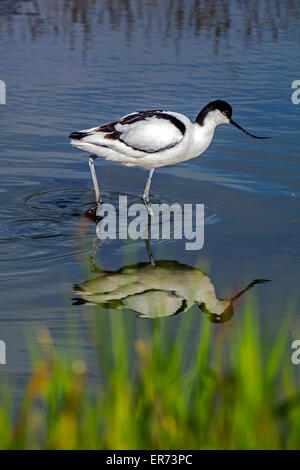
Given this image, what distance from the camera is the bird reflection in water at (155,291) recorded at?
6.55m

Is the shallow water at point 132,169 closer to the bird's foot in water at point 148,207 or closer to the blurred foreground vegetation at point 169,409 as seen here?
the bird's foot in water at point 148,207

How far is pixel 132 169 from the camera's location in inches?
423

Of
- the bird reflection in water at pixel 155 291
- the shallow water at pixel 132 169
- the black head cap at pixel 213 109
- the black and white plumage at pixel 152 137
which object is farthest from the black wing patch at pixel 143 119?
the bird reflection in water at pixel 155 291

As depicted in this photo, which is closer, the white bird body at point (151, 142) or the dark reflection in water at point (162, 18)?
the white bird body at point (151, 142)

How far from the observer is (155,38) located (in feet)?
60.3

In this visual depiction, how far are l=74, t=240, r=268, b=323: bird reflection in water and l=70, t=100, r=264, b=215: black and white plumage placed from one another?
1.60 metres

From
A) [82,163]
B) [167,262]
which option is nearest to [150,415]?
[167,262]

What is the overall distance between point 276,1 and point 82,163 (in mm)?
13476

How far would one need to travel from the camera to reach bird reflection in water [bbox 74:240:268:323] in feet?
21.5

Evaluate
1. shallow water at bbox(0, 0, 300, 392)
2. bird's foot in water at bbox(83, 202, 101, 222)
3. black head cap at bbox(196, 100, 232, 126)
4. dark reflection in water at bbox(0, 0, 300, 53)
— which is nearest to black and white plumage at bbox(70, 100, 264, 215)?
black head cap at bbox(196, 100, 232, 126)

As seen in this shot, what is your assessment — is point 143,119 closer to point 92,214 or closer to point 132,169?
point 92,214

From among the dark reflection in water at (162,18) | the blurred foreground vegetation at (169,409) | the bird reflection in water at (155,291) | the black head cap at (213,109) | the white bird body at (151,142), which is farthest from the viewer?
the dark reflection in water at (162,18)

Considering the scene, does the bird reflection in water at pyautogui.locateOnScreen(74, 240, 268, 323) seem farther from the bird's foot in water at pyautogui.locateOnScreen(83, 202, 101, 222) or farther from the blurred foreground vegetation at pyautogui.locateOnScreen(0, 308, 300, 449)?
the blurred foreground vegetation at pyautogui.locateOnScreen(0, 308, 300, 449)

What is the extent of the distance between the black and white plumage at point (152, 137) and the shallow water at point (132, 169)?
2.02 ft
